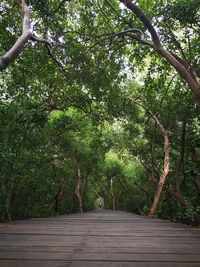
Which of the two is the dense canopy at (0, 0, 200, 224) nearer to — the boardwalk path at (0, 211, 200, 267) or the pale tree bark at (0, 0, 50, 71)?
the pale tree bark at (0, 0, 50, 71)

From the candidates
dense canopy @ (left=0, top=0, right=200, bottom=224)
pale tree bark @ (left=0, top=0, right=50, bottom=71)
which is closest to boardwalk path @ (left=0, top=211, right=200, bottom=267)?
pale tree bark @ (left=0, top=0, right=50, bottom=71)

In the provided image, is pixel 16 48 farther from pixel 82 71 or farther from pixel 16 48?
pixel 82 71

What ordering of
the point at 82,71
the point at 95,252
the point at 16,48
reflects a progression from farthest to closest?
the point at 82,71 < the point at 16,48 < the point at 95,252

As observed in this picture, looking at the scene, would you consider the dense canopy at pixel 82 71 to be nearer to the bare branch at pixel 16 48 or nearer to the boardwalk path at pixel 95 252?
the bare branch at pixel 16 48

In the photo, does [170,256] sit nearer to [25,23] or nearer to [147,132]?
[25,23]

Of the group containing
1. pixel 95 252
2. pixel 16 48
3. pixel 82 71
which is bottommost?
pixel 95 252

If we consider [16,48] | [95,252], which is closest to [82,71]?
[16,48]

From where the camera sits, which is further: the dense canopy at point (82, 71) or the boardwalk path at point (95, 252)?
the dense canopy at point (82, 71)

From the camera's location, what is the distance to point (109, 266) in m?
2.52

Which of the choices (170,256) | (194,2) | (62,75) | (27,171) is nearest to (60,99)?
(62,75)

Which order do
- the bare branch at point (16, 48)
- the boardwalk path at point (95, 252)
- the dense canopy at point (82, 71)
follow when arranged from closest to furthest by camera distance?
the boardwalk path at point (95, 252) → the bare branch at point (16, 48) → the dense canopy at point (82, 71)

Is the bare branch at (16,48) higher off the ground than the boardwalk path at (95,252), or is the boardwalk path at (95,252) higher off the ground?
the bare branch at (16,48)

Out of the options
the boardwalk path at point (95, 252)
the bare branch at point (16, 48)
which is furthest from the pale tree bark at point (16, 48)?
the boardwalk path at point (95, 252)

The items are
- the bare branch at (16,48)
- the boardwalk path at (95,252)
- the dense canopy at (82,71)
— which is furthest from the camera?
the dense canopy at (82,71)
